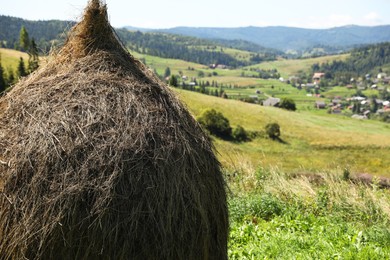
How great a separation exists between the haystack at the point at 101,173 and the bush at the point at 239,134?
5469cm

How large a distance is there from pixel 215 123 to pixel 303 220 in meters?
49.1

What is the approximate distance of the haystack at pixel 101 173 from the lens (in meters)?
3.75

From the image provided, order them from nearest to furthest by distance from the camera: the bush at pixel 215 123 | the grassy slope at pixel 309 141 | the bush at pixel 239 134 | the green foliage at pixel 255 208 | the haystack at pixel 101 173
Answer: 1. the haystack at pixel 101 173
2. the green foliage at pixel 255 208
3. the grassy slope at pixel 309 141
4. the bush at pixel 215 123
5. the bush at pixel 239 134

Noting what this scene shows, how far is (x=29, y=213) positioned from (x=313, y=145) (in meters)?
59.0

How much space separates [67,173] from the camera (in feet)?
12.3

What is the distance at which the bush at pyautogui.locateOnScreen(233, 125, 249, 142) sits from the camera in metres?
58.9

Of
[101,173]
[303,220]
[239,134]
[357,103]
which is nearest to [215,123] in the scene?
[239,134]

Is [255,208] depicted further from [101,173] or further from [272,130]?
[272,130]

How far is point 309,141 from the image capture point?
61.2 m

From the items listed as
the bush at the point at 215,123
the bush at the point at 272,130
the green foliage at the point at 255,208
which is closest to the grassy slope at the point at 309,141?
the bush at the point at 272,130

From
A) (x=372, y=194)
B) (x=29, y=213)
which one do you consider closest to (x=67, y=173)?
(x=29, y=213)

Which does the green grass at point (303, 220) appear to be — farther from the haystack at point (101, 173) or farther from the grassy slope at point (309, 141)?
the grassy slope at point (309, 141)

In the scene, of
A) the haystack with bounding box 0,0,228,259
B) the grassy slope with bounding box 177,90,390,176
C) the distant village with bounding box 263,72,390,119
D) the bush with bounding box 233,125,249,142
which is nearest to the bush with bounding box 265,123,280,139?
the grassy slope with bounding box 177,90,390,176

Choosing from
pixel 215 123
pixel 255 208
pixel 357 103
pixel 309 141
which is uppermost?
pixel 255 208
